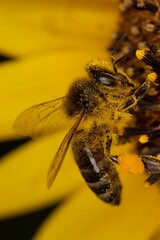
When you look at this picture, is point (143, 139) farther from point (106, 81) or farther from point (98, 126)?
point (106, 81)

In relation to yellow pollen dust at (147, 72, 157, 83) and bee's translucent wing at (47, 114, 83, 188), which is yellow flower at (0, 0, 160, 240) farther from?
bee's translucent wing at (47, 114, 83, 188)

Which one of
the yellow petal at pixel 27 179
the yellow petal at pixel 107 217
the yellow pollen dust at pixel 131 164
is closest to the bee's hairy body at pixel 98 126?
the yellow pollen dust at pixel 131 164

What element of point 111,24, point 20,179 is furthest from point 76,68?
point 20,179

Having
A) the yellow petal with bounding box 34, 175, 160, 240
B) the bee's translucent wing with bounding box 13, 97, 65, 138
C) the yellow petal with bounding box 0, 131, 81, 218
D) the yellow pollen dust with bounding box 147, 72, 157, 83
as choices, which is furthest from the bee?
the yellow petal with bounding box 0, 131, 81, 218

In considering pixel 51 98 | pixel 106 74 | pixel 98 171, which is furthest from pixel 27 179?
pixel 106 74

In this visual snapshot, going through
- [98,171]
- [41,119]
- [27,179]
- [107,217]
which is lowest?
[107,217]

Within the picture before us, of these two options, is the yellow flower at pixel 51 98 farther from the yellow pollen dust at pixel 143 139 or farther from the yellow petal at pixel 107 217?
the yellow pollen dust at pixel 143 139

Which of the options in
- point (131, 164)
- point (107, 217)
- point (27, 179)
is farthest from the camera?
Answer: point (27, 179)

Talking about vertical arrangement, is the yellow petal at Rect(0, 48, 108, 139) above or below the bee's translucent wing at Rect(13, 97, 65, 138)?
below
